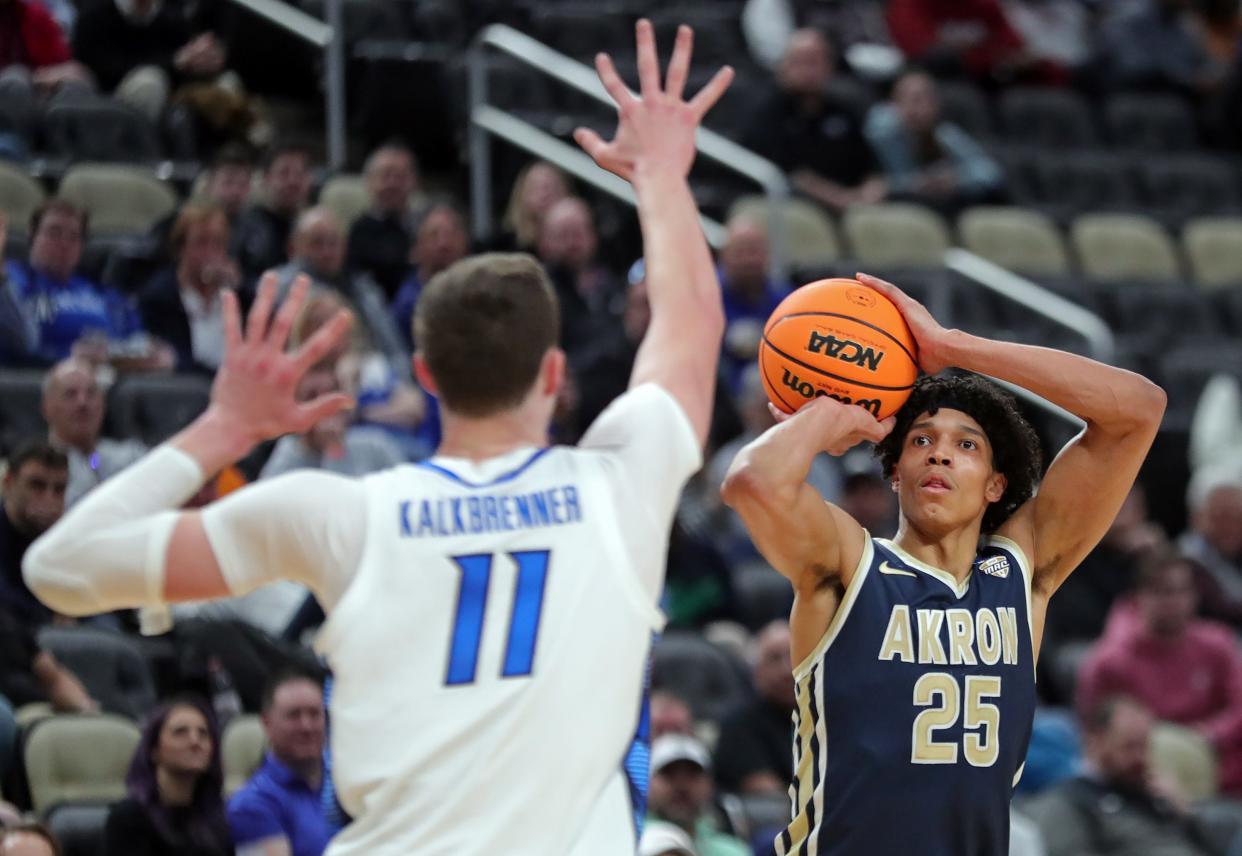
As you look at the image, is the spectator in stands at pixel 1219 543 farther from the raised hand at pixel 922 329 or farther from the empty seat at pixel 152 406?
the raised hand at pixel 922 329

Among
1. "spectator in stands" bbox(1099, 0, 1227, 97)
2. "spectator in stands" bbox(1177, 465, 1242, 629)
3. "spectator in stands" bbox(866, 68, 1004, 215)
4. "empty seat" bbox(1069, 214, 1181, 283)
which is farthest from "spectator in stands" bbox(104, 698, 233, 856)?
"spectator in stands" bbox(1099, 0, 1227, 97)

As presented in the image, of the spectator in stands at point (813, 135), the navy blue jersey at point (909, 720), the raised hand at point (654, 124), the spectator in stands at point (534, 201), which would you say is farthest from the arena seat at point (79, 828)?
the spectator in stands at point (813, 135)

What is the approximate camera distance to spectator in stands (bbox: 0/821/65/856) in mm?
6816

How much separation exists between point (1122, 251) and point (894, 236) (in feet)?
6.28

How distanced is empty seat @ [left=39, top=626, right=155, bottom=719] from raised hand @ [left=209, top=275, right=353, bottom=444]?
5.43 meters

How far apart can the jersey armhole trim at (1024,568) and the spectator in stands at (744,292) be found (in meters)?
6.89

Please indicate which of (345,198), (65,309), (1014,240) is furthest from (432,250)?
(1014,240)

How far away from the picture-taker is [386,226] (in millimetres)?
11953

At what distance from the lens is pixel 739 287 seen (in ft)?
39.7

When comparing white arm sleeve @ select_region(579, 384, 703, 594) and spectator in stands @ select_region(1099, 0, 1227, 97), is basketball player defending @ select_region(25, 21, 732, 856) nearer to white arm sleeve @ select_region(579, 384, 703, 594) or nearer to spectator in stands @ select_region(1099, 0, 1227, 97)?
white arm sleeve @ select_region(579, 384, 703, 594)

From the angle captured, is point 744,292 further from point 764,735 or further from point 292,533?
point 292,533

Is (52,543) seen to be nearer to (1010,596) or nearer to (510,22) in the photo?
(1010,596)

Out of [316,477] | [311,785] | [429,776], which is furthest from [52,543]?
[311,785]

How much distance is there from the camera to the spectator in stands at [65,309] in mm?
10258
